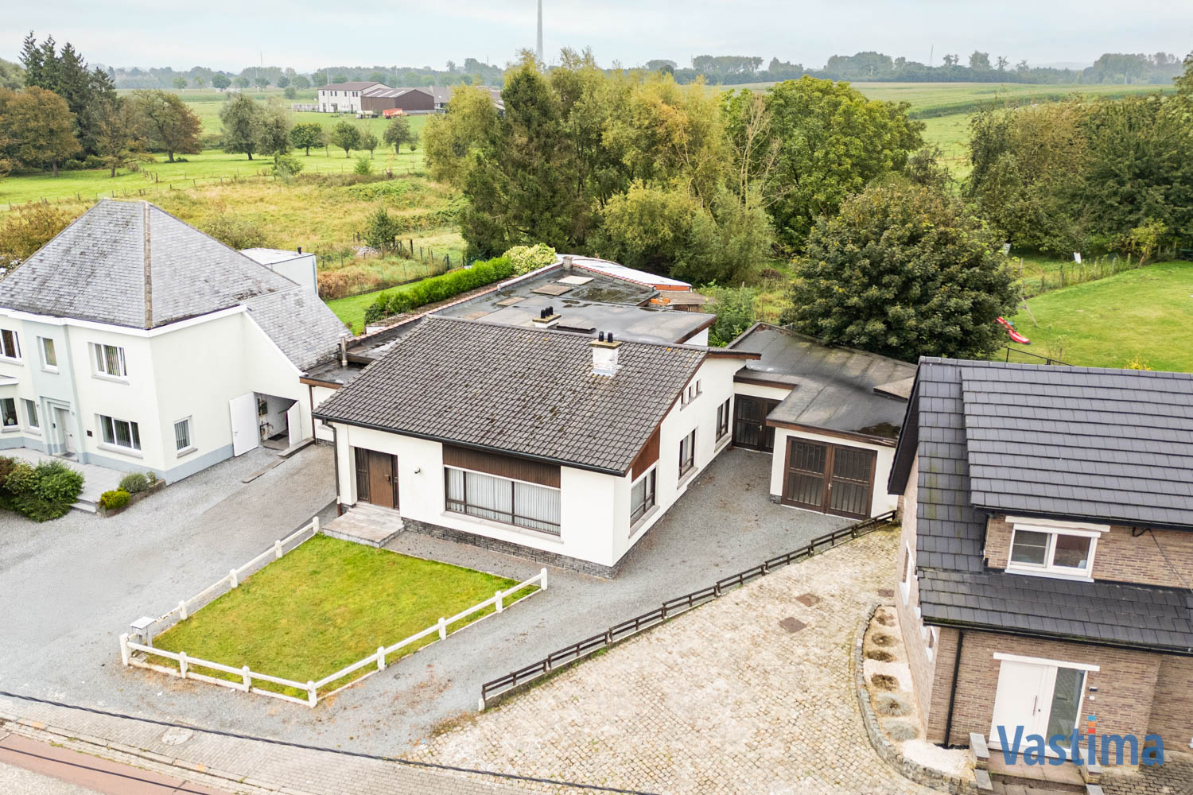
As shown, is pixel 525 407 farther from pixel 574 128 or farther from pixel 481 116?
pixel 481 116

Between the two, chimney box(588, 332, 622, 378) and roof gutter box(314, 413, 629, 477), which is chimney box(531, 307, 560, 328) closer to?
chimney box(588, 332, 622, 378)

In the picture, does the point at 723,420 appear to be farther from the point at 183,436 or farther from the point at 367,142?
the point at 367,142

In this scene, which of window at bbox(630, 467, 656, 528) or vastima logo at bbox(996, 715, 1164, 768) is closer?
vastima logo at bbox(996, 715, 1164, 768)

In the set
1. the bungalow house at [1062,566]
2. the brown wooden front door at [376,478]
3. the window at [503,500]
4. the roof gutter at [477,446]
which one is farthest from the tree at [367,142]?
the bungalow house at [1062,566]

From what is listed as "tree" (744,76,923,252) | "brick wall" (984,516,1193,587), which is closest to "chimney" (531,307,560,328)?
"brick wall" (984,516,1193,587)

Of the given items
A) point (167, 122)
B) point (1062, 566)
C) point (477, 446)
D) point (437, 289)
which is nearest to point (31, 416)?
point (437, 289)

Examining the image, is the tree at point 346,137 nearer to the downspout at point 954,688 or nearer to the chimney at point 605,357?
the chimney at point 605,357
